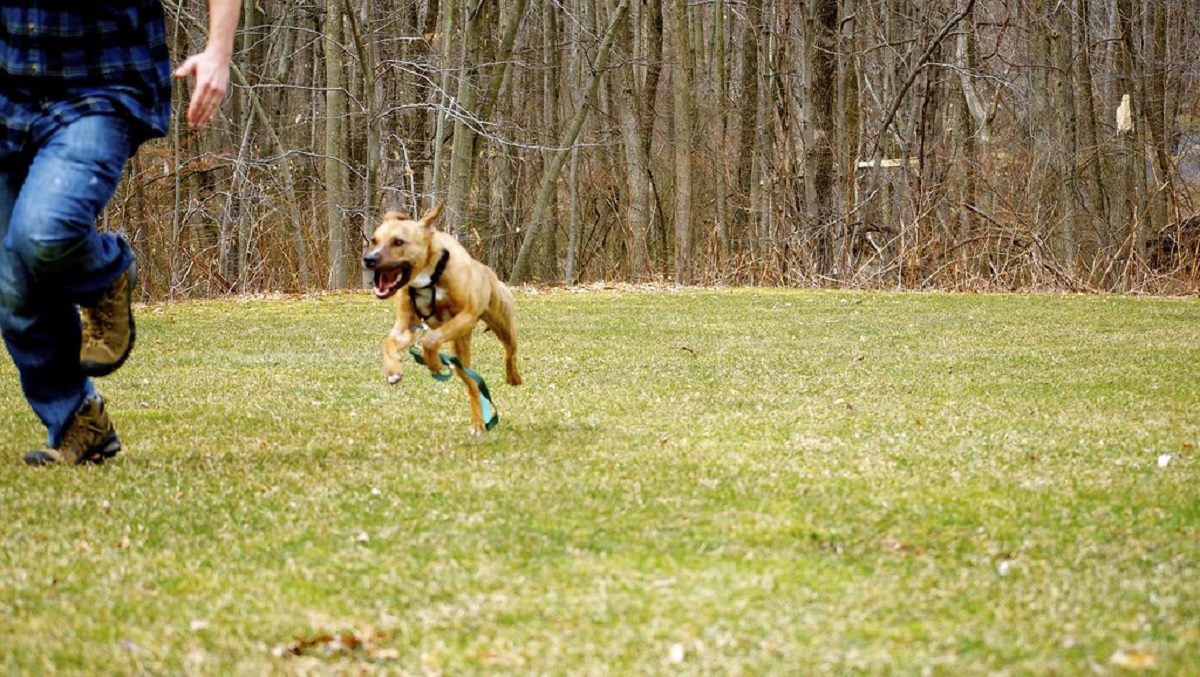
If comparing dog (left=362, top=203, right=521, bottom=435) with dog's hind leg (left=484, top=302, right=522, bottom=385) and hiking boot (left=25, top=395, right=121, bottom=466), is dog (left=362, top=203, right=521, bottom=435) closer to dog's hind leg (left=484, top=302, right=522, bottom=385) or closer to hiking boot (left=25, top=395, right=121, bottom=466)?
dog's hind leg (left=484, top=302, right=522, bottom=385)

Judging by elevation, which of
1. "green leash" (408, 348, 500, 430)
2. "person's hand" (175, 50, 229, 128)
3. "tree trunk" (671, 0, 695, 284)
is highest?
"tree trunk" (671, 0, 695, 284)

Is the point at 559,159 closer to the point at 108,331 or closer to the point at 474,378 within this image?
the point at 474,378

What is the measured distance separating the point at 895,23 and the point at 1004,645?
26802 millimetres

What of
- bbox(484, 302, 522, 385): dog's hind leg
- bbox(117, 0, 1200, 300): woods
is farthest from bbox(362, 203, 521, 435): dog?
bbox(117, 0, 1200, 300): woods

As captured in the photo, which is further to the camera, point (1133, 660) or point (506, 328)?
point (506, 328)

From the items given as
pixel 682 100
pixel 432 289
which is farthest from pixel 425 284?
pixel 682 100

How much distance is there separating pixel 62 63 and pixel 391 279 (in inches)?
56.4

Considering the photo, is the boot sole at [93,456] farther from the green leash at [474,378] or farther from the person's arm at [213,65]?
the person's arm at [213,65]

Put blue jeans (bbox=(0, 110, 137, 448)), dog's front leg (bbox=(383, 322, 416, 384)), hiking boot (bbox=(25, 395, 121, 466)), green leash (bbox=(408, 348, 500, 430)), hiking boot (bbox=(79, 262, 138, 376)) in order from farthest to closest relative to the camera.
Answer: green leash (bbox=(408, 348, 500, 430)) → dog's front leg (bbox=(383, 322, 416, 384)) → hiking boot (bbox=(25, 395, 121, 466)) → hiking boot (bbox=(79, 262, 138, 376)) → blue jeans (bbox=(0, 110, 137, 448))

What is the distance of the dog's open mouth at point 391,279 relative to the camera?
5.52m

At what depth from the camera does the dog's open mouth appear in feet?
18.1

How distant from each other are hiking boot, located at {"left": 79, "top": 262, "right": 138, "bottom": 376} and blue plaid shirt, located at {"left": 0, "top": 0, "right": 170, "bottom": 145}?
25.1 inches

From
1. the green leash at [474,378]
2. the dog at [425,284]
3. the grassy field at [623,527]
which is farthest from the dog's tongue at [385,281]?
the grassy field at [623,527]

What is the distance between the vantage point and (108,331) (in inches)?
204
